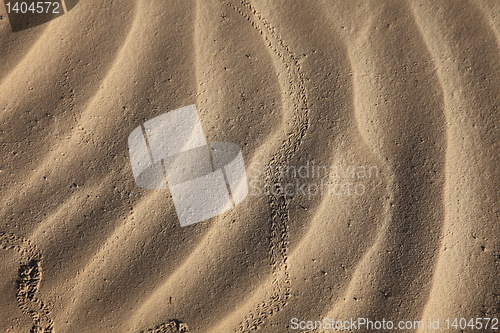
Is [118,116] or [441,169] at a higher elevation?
[118,116]

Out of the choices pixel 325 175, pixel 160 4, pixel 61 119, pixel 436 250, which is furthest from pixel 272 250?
pixel 160 4

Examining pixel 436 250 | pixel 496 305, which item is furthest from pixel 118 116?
pixel 496 305

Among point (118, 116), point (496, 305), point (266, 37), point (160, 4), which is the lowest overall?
point (496, 305)

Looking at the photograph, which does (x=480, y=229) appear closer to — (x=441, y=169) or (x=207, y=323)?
(x=441, y=169)
